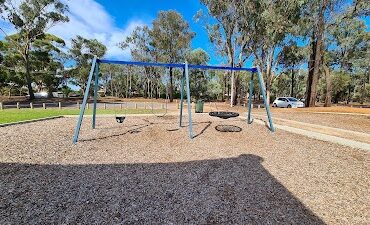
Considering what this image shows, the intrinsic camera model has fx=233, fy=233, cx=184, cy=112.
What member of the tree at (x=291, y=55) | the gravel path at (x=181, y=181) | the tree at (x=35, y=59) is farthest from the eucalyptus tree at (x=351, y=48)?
the tree at (x=35, y=59)

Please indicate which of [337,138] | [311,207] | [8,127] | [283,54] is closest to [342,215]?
[311,207]

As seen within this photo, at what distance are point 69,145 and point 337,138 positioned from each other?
959cm

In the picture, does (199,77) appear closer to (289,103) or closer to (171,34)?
(171,34)

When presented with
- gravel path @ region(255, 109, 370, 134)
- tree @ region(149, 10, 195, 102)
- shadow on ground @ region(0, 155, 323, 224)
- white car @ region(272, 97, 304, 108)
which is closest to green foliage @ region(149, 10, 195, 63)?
tree @ region(149, 10, 195, 102)

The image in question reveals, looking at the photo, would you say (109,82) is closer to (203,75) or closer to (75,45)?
(75,45)

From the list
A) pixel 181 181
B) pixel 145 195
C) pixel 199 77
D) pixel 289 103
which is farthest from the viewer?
pixel 199 77

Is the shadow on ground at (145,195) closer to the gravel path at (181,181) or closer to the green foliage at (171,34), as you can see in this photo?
the gravel path at (181,181)

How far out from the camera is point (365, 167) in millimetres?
5969

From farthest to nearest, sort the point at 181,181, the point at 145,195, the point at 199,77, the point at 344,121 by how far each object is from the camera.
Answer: the point at 199,77
the point at 344,121
the point at 181,181
the point at 145,195

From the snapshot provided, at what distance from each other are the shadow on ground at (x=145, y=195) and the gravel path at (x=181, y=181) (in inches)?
0.7

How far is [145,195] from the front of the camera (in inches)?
173

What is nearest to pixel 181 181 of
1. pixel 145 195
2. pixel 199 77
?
pixel 145 195

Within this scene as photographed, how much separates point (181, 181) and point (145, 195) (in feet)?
3.16

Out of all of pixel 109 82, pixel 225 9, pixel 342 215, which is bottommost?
pixel 342 215
